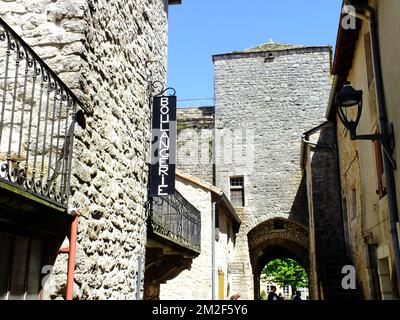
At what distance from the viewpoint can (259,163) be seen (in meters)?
19.9

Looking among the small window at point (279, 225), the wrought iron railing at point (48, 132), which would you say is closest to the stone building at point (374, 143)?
the wrought iron railing at point (48, 132)

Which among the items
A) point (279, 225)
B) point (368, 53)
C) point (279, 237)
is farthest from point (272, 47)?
point (368, 53)

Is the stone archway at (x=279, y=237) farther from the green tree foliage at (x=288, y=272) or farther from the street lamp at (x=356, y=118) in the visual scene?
the green tree foliage at (x=288, y=272)

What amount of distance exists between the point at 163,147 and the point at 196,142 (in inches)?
564

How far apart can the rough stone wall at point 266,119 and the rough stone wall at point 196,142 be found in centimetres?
52

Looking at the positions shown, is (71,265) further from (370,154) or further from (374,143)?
(370,154)

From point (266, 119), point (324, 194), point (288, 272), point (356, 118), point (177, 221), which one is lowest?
point (177, 221)

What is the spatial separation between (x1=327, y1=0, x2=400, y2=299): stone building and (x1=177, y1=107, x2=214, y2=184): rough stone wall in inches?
396

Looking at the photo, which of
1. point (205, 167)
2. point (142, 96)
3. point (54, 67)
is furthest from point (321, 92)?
point (54, 67)

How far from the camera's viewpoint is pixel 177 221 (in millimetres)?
9570

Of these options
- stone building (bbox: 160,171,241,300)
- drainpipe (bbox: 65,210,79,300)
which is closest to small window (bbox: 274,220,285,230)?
stone building (bbox: 160,171,241,300)

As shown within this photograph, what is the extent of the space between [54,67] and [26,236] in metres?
1.59

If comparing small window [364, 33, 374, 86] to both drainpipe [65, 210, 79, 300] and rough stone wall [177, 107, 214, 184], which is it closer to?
drainpipe [65, 210, 79, 300]

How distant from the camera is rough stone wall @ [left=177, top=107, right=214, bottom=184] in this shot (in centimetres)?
2033
